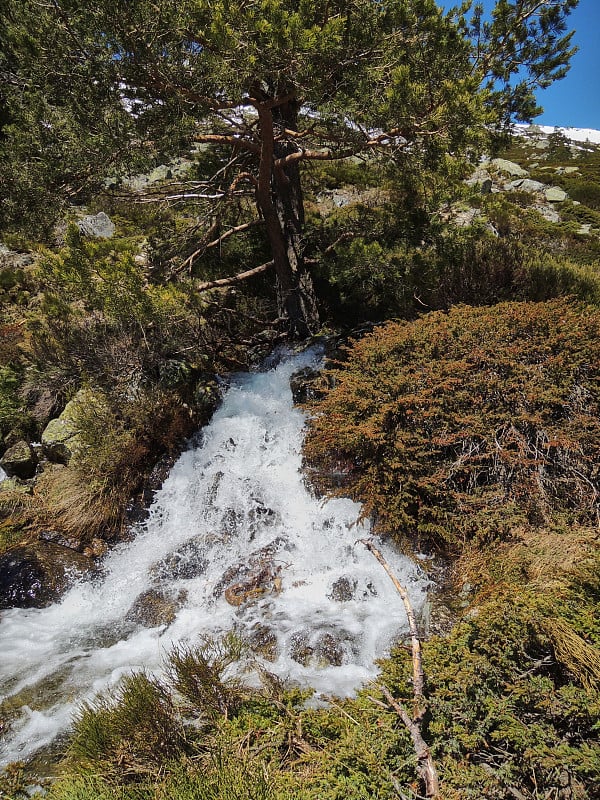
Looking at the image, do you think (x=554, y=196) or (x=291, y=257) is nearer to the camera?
(x=291, y=257)

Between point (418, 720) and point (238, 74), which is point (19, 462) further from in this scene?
point (418, 720)

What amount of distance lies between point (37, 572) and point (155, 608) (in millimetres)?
1703

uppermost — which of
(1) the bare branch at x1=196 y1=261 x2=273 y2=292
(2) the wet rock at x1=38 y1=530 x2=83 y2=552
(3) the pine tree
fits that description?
(3) the pine tree

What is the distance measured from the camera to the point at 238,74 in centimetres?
432

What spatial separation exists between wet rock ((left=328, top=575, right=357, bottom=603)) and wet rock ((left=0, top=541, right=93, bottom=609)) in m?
3.02

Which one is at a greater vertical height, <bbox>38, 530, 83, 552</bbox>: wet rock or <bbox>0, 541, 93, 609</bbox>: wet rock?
<bbox>38, 530, 83, 552</bbox>: wet rock

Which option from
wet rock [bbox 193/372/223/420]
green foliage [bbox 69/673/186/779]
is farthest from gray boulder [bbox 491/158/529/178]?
green foliage [bbox 69/673/186/779]

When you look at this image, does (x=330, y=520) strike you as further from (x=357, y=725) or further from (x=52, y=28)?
(x=52, y=28)

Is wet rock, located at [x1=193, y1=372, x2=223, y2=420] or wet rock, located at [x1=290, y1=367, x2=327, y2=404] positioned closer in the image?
wet rock, located at [x1=290, y1=367, x2=327, y2=404]

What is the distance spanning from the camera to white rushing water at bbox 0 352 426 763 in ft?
12.5

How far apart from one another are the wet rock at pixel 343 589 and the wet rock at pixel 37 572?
9.91 feet

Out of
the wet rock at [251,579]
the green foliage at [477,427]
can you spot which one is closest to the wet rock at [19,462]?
the wet rock at [251,579]

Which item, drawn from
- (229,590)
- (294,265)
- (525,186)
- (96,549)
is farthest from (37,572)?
(525,186)

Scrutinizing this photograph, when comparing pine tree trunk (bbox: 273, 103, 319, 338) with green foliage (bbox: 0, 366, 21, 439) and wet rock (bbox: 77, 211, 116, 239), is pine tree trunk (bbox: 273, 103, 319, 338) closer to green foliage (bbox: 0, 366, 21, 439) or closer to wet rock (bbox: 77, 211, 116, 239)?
green foliage (bbox: 0, 366, 21, 439)
